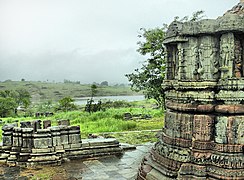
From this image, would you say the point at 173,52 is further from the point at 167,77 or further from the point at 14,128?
the point at 14,128

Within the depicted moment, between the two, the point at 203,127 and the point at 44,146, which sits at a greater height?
the point at 203,127

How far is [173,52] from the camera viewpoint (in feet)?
22.7

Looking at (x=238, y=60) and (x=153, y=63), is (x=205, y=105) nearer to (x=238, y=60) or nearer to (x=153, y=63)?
(x=238, y=60)

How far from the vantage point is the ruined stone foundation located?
29.9 ft

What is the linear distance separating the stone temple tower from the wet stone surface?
148cm

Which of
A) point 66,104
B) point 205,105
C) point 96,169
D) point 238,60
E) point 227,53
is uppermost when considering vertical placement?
point 227,53

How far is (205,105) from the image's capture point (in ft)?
20.6

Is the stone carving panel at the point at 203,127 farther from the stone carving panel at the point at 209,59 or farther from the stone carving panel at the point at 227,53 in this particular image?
the stone carving panel at the point at 227,53

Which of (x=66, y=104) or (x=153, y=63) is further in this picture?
(x=66, y=104)

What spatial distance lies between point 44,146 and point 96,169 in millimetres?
1906

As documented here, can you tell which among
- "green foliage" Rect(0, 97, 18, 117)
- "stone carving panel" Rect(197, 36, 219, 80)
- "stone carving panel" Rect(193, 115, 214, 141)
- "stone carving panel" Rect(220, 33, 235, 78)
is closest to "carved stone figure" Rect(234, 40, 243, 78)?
"stone carving panel" Rect(220, 33, 235, 78)

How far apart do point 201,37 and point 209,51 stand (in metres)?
0.34

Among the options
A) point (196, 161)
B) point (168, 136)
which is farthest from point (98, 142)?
point (196, 161)

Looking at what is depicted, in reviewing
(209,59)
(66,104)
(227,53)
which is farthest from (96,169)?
(66,104)
